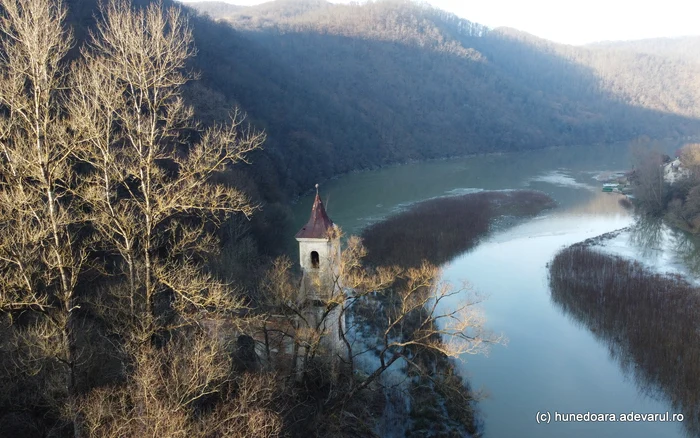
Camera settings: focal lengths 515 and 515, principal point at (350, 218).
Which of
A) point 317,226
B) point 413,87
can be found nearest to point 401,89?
point 413,87

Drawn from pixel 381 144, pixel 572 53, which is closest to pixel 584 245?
pixel 381 144

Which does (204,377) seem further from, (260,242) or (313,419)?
(260,242)

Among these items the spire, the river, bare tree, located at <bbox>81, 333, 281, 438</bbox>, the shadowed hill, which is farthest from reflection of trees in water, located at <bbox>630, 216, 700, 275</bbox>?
bare tree, located at <bbox>81, 333, 281, 438</bbox>

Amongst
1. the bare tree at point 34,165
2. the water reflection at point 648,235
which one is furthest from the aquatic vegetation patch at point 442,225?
the bare tree at point 34,165

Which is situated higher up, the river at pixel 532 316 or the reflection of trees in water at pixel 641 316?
the reflection of trees in water at pixel 641 316

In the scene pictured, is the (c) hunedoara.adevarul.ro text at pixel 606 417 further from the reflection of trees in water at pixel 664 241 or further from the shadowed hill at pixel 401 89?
the shadowed hill at pixel 401 89
